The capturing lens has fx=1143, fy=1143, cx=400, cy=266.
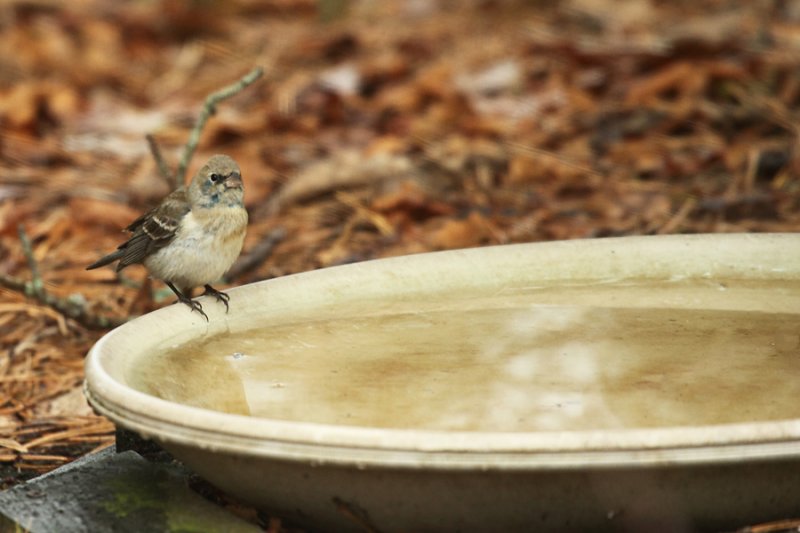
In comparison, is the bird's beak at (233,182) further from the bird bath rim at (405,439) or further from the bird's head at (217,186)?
the bird bath rim at (405,439)

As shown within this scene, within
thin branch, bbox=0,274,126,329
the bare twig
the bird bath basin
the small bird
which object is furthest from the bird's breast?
the bare twig

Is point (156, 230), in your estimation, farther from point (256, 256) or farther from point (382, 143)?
point (382, 143)

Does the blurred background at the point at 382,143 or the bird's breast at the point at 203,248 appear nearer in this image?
the bird's breast at the point at 203,248

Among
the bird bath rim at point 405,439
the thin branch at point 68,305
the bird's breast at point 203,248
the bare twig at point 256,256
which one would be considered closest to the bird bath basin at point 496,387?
the bird bath rim at point 405,439

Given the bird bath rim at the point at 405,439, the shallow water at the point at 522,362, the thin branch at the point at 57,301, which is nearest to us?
the bird bath rim at the point at 405,439

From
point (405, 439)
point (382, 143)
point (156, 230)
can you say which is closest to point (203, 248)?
point (156, 230)

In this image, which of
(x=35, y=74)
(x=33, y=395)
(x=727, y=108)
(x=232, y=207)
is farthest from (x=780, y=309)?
(x=35, y=74)
